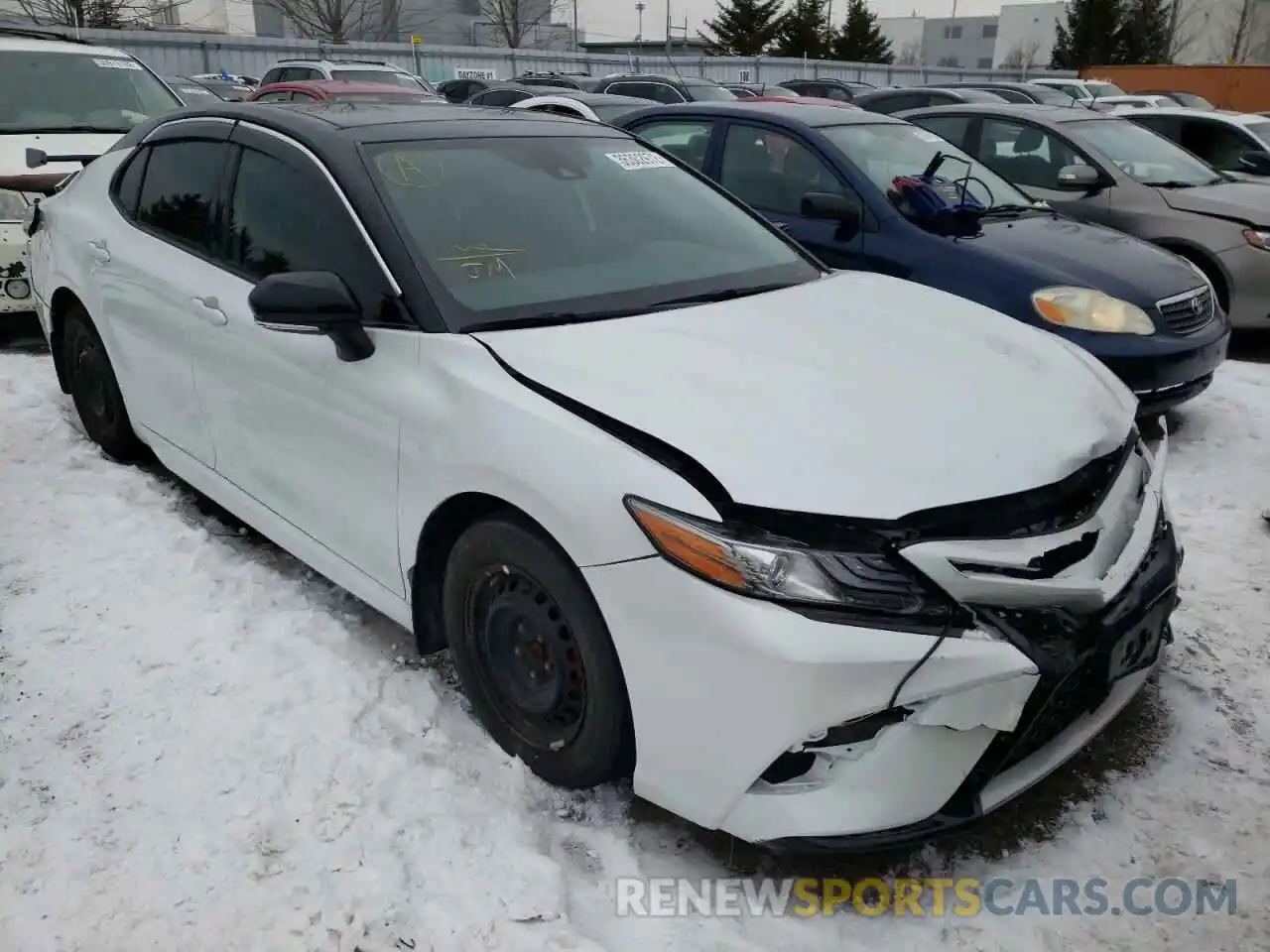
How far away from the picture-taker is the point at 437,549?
2.73m

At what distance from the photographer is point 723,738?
2088 mm

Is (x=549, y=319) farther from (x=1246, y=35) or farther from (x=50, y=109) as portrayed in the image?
(x=1246, y=35)

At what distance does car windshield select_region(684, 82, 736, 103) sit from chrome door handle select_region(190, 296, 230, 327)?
15607 mm

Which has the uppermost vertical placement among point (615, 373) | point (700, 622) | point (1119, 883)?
point (615, 373)

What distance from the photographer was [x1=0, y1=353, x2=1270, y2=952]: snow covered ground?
2.22 metres

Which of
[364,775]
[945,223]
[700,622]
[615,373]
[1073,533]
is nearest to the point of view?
[700,622]

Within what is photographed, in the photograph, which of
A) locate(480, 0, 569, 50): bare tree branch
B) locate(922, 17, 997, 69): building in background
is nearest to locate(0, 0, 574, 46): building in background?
locate(480, 0, 569, 50): bare tree branch

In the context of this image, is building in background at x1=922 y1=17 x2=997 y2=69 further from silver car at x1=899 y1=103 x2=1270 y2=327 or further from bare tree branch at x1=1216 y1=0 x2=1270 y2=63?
silver car at x1=899 y1=103 x2=1270 y2=327

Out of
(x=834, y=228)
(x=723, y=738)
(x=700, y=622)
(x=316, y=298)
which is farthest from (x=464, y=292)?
(x=834, y=228)

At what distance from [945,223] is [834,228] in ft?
1.88

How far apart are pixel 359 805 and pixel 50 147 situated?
584cm

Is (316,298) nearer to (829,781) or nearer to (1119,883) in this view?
(829,781)

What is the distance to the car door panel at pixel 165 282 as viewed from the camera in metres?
3.57

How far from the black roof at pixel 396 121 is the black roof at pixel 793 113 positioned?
7.80 ft
